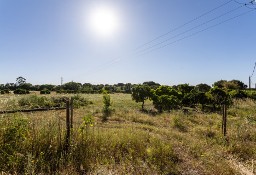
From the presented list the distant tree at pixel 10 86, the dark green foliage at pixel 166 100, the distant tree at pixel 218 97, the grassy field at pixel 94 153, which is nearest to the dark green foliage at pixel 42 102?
the grassy field at pixel 94 153

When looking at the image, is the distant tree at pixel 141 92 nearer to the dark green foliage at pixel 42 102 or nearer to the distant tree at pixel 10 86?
the dark green foliage at pixel 42 102

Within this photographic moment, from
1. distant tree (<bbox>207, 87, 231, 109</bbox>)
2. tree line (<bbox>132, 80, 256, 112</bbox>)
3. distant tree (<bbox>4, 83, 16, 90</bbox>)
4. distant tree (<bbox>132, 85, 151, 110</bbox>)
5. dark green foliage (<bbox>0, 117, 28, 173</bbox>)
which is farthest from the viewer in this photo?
distant tree (<bbox>4, 83, 16, 90</bbox>)

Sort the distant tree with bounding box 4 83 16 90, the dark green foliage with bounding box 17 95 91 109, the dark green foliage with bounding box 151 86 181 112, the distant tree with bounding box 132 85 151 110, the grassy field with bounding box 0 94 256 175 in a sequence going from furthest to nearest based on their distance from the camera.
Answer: the distant tree with bounding box 4 83 16 90 < the distant tree with bounding box 132 85 151 110 < the dark green foliage with bounding box 151 86 181 112 < the dark green foliage with bounding box 17 95 91 109 < the grassy field with bounding box 0 94 256 175

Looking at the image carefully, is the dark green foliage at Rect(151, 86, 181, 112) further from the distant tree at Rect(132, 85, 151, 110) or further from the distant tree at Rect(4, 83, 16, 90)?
the distant tree at Rect(4, 83, 16, 90)

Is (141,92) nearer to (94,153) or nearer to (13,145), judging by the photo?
(94,153)

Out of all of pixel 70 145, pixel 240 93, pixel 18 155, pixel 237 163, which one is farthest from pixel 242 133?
pixel 240 93

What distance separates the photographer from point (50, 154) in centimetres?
594

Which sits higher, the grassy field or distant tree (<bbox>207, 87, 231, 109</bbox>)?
distant tree (<bbox>207, 87, 231, 109</bbox>)

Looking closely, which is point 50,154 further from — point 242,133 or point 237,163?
point 242,133

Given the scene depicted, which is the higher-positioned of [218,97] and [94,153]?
[218,97]

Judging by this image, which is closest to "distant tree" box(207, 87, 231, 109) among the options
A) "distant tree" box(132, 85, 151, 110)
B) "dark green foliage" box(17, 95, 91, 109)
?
"distant tree" box(132, 85, 151, 110)

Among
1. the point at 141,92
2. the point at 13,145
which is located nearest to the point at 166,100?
the point at 141,92

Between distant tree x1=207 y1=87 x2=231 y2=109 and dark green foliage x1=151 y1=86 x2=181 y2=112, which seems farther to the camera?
dark green foliage x1=151 y1=86 x2=181 y2=112

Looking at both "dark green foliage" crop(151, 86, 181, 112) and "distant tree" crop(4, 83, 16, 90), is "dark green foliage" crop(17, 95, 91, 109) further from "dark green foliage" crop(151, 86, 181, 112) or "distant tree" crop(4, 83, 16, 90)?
"distant tree" crop(4, 83, 16, 90)
